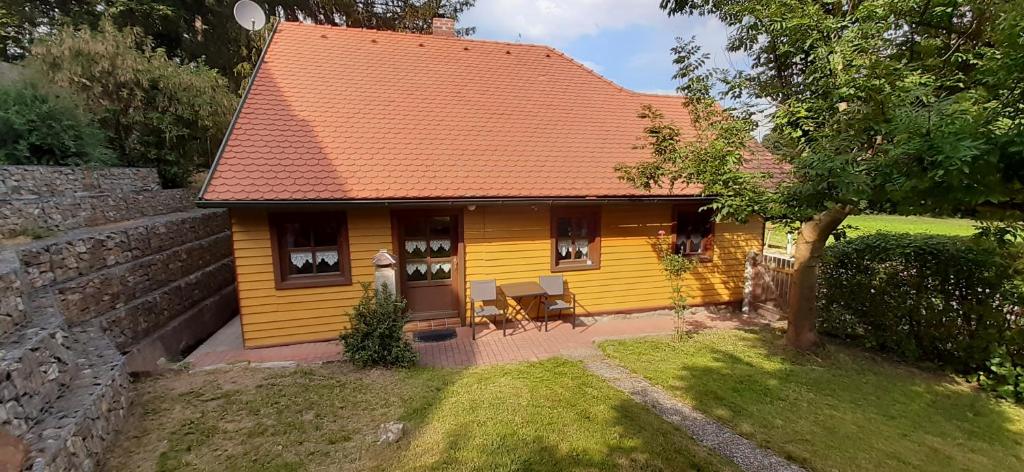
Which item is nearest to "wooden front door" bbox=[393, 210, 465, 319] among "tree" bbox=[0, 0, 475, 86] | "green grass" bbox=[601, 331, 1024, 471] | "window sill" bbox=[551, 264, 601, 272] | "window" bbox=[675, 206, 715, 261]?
"window sill" bbox=[551, 264, 601, 272]

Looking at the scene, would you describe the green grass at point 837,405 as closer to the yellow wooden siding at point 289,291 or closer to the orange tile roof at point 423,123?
the orange tile roof at point 423,123

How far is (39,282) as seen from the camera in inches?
196

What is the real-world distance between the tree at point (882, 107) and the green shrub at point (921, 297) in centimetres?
107

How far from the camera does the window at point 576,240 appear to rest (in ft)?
26.6

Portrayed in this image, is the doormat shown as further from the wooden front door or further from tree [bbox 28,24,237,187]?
tree [bbox 28,24,237,187]

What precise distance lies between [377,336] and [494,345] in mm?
2053

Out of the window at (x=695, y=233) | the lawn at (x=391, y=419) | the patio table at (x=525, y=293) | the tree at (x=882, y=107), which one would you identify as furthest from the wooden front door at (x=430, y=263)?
the window at (x=695, y=233)

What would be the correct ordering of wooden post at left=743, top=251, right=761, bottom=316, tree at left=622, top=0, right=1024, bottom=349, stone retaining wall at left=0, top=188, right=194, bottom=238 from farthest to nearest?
wooden post at left=743, top=251, right=761, bottom=316, stone retaining wall at left=0, top=188, right=194, bottom=238, tree at left=622, top=0, right=1024, bottom=349

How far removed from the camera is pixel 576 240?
8305 mm

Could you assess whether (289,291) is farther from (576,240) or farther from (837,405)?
(837,405)

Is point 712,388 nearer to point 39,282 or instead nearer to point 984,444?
point 984,444

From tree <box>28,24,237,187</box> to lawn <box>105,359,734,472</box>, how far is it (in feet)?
25.9

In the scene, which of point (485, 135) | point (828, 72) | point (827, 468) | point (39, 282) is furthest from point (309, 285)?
point (828, 72)

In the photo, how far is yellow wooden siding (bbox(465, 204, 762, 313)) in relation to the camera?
775 cm
